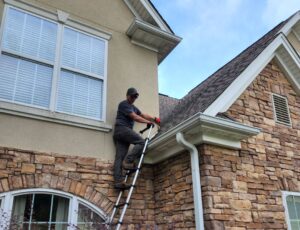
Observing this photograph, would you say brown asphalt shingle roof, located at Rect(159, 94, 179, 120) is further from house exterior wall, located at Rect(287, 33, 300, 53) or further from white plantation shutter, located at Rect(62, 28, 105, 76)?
house exterior wall, located at Rect(287, 33, 300, 53)

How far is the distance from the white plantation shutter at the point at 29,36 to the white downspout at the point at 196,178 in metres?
3.07

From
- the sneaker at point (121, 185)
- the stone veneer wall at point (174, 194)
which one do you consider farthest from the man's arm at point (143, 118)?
the sneaker at point (121, 185)

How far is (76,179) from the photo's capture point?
569cm

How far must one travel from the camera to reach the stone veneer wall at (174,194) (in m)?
5.38

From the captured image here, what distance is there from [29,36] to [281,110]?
17.6ft

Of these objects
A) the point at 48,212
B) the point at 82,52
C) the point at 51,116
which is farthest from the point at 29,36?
the point at 48,212

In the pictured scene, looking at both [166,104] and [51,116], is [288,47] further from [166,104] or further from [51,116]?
[51,116]

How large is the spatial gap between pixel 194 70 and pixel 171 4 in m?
4.00

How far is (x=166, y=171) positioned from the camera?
616 cm

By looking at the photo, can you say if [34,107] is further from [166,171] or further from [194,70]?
[194,70]

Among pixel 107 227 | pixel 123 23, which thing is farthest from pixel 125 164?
pixel 123 23

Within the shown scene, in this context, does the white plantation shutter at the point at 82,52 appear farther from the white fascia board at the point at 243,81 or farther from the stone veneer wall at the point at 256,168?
the stone veneer wall at the point at 256,168

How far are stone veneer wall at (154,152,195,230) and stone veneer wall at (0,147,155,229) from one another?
22 centimetres

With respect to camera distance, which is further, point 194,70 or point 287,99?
point 194,70
